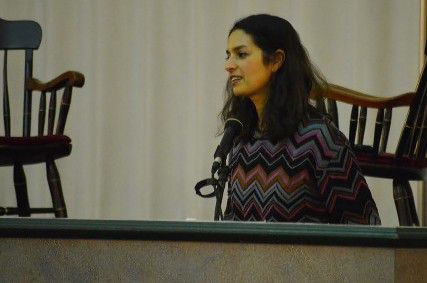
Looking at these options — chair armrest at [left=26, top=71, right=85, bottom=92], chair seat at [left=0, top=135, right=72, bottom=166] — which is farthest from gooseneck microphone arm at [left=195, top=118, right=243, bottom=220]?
chair armrest at [left=26, top=71, right=85, bottom=92]

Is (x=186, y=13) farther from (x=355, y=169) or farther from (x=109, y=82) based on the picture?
(x=355, y=169)

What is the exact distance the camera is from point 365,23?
4539 mm

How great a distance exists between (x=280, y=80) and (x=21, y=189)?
1.40 meters

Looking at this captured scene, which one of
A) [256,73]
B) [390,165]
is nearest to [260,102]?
[256,73]

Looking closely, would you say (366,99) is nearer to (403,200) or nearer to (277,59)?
(403,200)

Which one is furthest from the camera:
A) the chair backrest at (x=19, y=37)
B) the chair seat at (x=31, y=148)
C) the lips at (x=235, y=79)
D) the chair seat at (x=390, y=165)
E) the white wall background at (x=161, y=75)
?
the white wall background at (x=161, y=75)

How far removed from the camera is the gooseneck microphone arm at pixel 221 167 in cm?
206

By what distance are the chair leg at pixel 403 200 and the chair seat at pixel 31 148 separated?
1.09m

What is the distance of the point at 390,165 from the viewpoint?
2.79 meters

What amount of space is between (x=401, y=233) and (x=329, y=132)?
84 centimetres

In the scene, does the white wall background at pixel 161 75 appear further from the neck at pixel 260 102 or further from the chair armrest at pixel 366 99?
the neck at pixel 260 102

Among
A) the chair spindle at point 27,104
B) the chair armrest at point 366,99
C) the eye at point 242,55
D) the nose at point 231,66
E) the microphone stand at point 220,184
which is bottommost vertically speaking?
the chair spindle at point 27,104

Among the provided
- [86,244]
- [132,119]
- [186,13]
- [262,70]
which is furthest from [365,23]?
[86,244]

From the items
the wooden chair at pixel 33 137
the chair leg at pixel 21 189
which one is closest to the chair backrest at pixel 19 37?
the wooden chair at pixel 33 137
